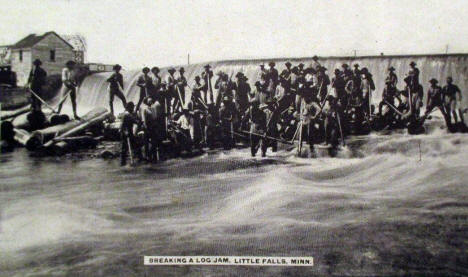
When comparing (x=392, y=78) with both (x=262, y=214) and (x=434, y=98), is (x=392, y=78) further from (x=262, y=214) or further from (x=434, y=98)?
(x=262, y=214)

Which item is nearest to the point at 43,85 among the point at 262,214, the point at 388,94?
the point at 262,214

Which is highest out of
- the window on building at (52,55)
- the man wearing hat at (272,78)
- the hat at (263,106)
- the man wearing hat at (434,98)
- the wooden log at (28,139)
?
the window on building at (52,55)

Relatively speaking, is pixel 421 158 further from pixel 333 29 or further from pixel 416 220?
pixel 333 29

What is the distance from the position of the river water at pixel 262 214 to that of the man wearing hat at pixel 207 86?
27.7 inches

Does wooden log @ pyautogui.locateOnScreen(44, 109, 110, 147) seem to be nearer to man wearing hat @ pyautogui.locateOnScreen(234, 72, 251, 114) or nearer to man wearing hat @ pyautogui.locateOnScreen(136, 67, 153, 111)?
man wearing hat @ pyautogui.locateOnScreen(136, 67, 153, 111)

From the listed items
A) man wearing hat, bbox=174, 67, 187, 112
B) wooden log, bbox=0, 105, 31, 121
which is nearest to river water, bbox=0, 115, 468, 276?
wooden log, bbox=0, 105, 31, 121

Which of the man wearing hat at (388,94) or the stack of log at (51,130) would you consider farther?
the stack of log at (51,130)

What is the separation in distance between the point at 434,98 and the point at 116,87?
2431 mm

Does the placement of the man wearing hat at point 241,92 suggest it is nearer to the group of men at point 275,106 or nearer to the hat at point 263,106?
the group of men at point 275,106

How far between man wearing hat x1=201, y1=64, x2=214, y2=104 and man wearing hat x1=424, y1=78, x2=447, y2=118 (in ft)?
5.48

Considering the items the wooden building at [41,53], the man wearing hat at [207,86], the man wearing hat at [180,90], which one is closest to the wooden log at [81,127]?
the wooden building at [41,53]

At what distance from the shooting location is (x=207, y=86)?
11.7ft

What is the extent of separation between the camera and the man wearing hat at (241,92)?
10.8 feet

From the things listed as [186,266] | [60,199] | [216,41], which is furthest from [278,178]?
[60,199]
